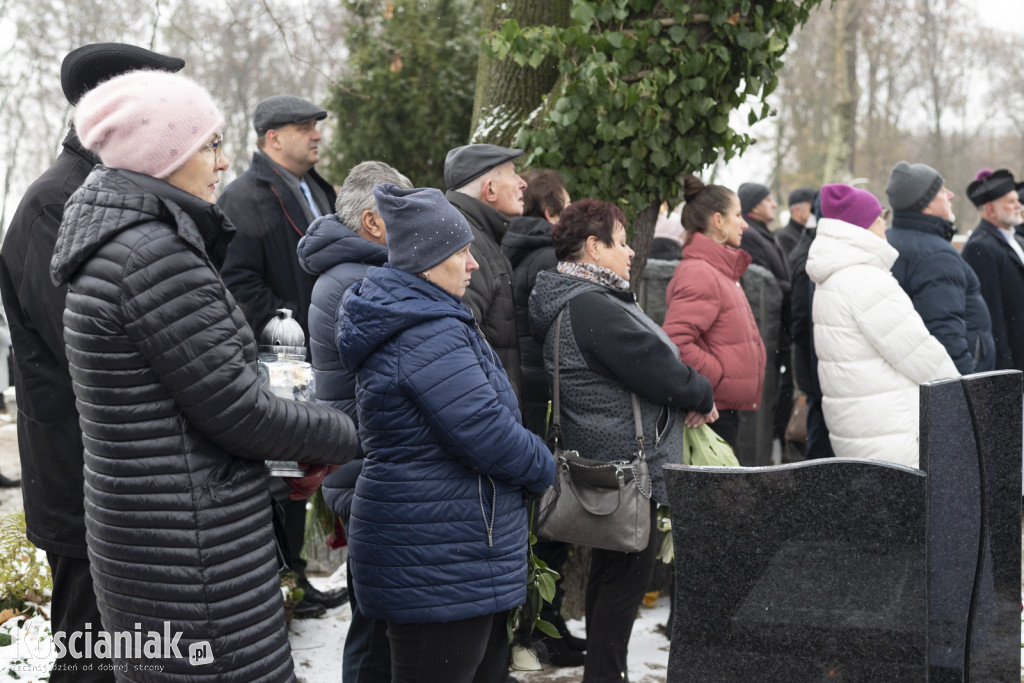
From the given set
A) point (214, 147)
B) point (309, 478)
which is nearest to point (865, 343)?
point (309, 478)

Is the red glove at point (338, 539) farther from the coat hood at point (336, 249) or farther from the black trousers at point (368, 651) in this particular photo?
the coat hood at point (336, 249)

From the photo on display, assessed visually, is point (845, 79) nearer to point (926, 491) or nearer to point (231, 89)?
point (926, 491)

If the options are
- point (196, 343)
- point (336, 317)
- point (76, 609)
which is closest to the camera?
point (196, 343)

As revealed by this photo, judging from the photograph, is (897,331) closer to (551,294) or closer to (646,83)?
(646,83)

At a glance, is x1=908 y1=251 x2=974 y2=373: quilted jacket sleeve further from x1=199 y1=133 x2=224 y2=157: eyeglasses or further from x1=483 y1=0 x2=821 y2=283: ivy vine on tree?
x1=199 y1=133 x2=224 y2=157: eyeglasses

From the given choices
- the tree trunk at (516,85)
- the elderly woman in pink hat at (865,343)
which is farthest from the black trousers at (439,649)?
the tree trunk at (516,85)

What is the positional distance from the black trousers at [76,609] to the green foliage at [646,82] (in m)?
2.89

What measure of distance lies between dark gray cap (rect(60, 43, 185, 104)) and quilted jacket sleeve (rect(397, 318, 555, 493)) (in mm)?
1207

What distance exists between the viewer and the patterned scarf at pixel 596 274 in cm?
385

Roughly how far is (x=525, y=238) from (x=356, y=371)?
1568mm

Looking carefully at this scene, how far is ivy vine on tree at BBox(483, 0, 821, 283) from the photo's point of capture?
15.5 feet

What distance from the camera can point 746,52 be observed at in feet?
15.7

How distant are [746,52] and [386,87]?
13.4 feet

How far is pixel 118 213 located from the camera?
7.52ft
